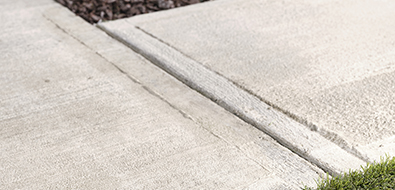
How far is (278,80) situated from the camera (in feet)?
11.8

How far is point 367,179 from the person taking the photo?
2373 mm

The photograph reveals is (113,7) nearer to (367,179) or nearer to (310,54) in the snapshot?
(310,54)

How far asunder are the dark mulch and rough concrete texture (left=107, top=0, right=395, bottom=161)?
0.29 metres

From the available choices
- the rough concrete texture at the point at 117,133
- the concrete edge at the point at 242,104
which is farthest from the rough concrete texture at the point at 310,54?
the rough concrete texture at the point at 117,133

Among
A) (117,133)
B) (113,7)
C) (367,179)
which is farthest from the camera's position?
(113,7)

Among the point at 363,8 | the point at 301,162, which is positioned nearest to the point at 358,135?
the point at 301,162

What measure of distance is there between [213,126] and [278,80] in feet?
2.80

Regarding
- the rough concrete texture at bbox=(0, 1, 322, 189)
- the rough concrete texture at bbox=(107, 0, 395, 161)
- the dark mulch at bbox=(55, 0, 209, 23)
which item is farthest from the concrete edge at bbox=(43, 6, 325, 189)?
the dark mulch at bbox=(55, 0, 209, 23)

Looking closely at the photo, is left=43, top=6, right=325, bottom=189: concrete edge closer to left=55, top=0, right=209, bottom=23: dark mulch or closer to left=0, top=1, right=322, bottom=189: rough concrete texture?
left=0, top=1, right=322, bottom=189: rough concrete texture

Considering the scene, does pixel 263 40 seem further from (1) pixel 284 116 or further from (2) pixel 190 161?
(2) pixel 190 161

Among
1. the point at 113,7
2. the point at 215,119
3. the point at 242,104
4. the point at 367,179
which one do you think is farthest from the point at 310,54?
the point at 113,7

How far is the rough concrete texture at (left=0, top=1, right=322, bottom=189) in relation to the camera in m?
2.49

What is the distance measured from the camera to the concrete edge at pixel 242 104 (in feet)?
8.68

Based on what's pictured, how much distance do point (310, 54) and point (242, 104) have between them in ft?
3.78
